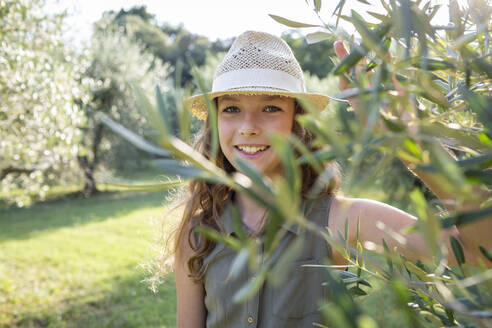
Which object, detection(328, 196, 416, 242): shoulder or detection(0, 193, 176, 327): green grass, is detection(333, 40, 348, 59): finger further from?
detection(0, 193, 176, 327): green grass

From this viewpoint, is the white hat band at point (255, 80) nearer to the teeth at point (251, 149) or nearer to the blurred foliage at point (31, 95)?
the teeth at point (251, 149)

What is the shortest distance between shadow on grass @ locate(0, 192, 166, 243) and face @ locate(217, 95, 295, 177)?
5.96m

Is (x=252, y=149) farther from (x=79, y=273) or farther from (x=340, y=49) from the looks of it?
(x=79, y=273)

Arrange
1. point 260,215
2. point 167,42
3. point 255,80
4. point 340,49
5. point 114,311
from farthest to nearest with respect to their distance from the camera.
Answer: point 167,42
point 114,311
point 260,215
point 255,80
point 340,49

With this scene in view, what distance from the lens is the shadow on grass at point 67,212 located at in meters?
8.38

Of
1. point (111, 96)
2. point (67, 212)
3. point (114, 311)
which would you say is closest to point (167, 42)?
point (111, 96)

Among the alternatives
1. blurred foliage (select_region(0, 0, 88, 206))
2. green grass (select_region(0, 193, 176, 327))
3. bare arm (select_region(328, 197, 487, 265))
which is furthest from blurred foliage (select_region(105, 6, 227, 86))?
bare arm (select_region(328, 197, 487, 265))

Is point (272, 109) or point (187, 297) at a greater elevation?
point (272, 109)

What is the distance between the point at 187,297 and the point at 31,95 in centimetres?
327

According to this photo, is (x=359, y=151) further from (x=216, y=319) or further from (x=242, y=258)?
(x=216, y=319)

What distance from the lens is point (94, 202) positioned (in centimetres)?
1185

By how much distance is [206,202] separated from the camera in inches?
70.5

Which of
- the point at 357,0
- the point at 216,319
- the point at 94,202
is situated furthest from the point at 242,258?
the point at 94,202

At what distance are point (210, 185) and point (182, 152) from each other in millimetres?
1528
